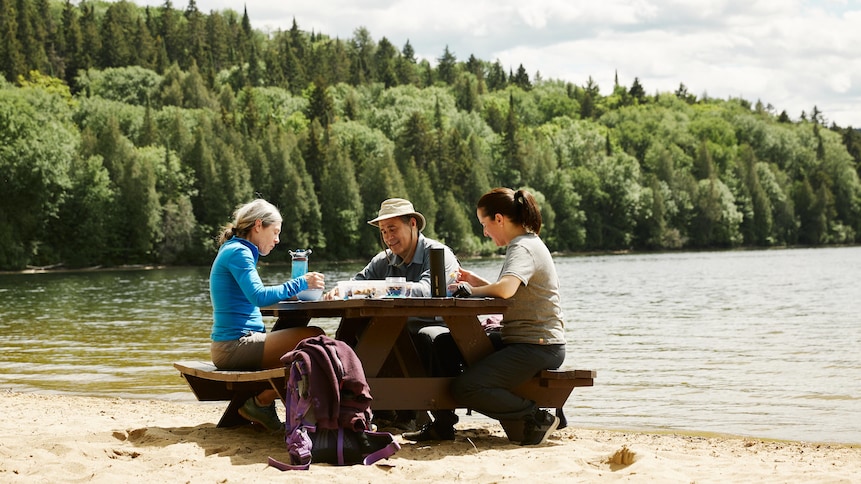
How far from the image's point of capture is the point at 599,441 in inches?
332

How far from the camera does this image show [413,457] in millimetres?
7102

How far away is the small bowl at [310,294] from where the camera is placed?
725 centimetres

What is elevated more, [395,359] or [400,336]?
[400,336]

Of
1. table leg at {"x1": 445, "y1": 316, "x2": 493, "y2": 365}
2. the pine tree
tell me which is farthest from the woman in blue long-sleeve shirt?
the pine tree

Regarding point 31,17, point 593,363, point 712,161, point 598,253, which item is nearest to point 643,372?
point 593,363

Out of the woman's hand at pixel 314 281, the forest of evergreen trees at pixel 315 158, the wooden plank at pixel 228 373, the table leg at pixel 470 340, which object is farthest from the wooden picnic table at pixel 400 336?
the forest of evergreen trees at pixel 315 158

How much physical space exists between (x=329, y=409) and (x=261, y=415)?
50.8 inches

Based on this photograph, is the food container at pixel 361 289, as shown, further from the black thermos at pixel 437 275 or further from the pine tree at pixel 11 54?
the pine tree at pixel 11 54

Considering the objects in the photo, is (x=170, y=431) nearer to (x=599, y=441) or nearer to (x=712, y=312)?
(x=599, y=441)

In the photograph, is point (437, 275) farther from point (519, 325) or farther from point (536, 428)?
point (536, 428)

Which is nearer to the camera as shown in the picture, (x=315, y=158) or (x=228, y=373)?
(x=228, y=373)

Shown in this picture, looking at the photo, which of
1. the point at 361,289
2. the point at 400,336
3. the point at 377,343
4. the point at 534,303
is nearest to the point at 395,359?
the point at 400,336

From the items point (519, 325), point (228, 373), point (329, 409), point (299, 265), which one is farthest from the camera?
point (519, 325)

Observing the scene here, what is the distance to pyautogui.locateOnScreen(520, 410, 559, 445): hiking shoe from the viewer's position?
7738 mm
